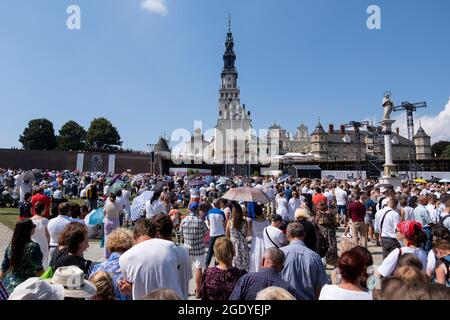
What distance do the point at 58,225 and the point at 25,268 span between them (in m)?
2.05

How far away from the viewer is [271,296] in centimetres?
233

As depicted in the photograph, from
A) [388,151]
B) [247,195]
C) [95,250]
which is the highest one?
[388,151]

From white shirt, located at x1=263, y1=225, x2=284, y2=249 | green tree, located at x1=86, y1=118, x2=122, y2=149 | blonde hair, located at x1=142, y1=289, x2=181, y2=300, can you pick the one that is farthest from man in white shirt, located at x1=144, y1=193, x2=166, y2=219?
green tree, located at x1=86, y1=118, x2=122, y2=149

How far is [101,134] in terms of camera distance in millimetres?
79688

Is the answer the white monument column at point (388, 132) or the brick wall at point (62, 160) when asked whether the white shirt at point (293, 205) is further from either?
the brick wall at point (62, 160)

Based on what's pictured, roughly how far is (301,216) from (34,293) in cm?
476

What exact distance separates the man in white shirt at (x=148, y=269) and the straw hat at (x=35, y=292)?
44.8 inches

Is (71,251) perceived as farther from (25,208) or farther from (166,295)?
(25,208)

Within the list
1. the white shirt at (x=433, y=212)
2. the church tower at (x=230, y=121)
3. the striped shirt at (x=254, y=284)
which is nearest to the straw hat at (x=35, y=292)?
the striped shirt at (x=254, y=284)

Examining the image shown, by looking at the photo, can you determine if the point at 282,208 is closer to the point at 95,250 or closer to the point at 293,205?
the point at 293,205

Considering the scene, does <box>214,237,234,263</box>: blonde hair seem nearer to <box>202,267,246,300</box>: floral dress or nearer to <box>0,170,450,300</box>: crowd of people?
<box>0,170,450,300</box>: crowd of people

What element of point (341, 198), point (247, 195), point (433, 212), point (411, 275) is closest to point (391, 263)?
point (411, 275)

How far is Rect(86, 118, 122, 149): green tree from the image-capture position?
79750 millimetres
